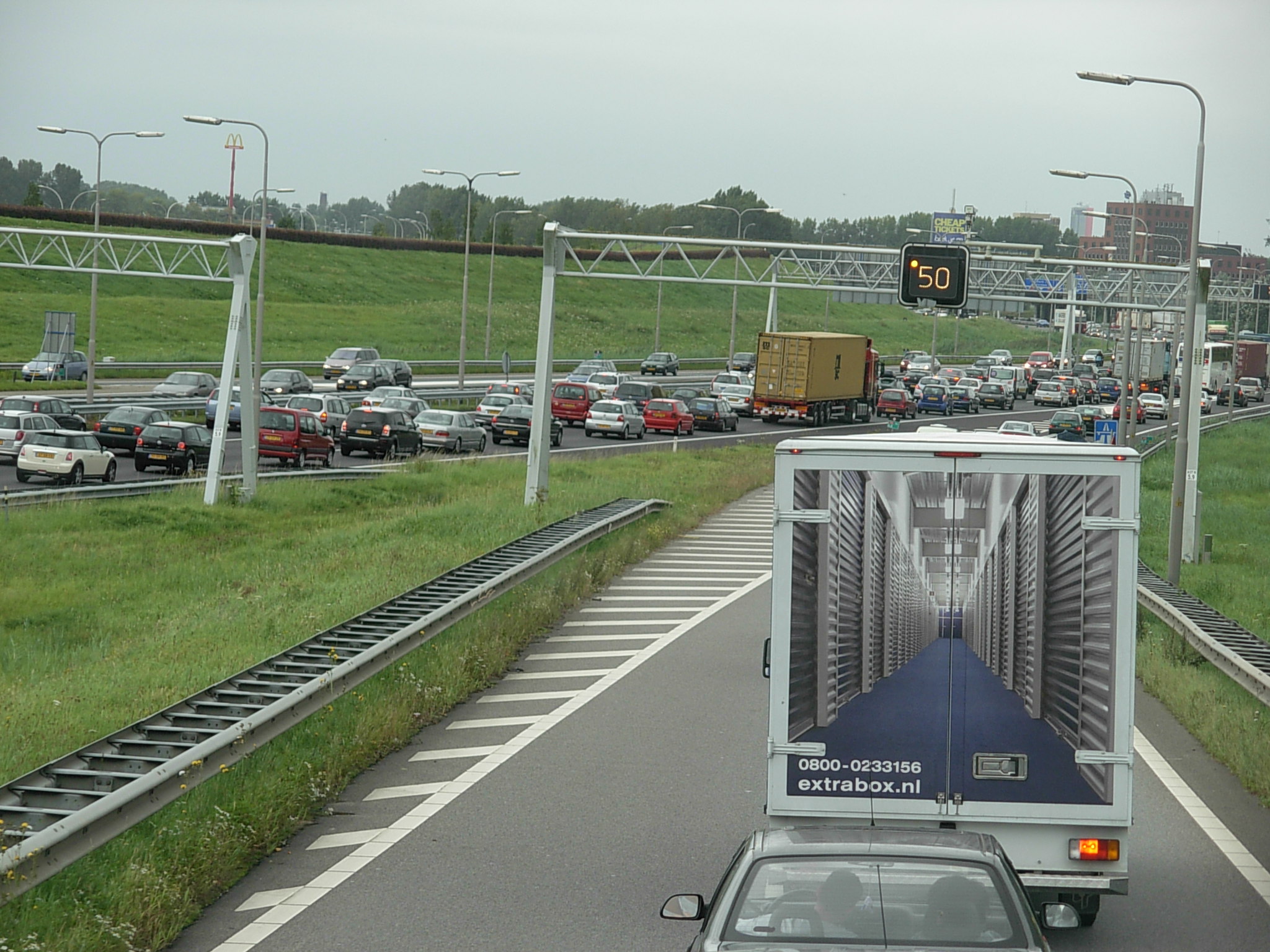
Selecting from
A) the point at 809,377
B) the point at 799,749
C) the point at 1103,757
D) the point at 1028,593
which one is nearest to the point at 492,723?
the point at 799,749

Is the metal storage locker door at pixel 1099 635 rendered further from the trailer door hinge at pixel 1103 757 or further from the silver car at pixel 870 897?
the silver car at pixel 870 897

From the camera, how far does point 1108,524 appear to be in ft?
27.6

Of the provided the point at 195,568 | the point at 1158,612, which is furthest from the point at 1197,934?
the point at 195,568

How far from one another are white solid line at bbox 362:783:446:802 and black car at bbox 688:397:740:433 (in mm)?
60225

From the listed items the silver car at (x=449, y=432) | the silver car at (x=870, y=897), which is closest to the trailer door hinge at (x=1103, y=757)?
the silver car at (x=870, y=897)

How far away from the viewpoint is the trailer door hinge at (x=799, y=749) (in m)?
8.66

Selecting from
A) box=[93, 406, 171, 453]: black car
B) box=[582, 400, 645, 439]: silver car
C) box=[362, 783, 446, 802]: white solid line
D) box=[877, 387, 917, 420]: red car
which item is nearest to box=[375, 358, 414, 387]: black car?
box=[582, 400, 645, 439]: silver car

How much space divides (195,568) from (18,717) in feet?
42.0

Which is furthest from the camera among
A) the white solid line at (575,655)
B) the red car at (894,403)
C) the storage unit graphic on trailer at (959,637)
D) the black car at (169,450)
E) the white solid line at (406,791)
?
the red car at (894,403)

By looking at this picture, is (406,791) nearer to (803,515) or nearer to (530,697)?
(530,697)

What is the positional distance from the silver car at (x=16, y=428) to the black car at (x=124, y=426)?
2508mm

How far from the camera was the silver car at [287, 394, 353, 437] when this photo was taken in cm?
5431

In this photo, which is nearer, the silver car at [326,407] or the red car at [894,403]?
the silver car at [326,407]

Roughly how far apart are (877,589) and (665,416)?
197ft
